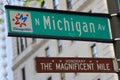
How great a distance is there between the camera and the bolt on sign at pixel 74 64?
27.9ft

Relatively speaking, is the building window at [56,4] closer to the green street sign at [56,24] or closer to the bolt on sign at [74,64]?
the green street sign at [56,24]

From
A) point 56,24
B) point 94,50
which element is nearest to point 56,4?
point 94,50

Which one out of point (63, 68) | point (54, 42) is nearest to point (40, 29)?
point (63, 68)

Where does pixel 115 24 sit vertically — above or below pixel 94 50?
above

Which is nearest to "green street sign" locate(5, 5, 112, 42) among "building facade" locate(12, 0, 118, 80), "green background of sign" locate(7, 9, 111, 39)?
"green background of sign" locate(7, 9, 111, 39)

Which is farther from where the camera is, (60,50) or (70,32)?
(60,50)

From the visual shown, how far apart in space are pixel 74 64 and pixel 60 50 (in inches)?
1249

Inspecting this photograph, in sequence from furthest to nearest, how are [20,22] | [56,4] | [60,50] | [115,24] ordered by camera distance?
[56,4]
[60,50]
[115,24]
[20,22]

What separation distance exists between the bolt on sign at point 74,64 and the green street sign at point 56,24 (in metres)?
0.38

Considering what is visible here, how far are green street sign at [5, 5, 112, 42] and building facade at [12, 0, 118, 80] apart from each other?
73.8 ft

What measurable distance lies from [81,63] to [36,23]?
3.31ft

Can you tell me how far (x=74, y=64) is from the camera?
28.4 feet

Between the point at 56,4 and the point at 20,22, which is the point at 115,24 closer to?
the point at 20,22

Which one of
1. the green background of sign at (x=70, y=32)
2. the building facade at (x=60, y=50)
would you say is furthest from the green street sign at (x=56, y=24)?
the building facade at (x=60, y=50)
